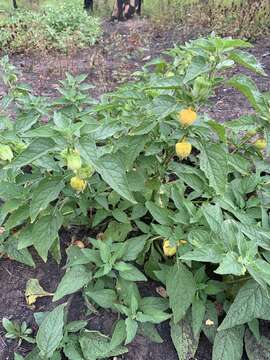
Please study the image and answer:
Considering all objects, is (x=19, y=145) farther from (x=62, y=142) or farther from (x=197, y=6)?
(x=197, y=6)

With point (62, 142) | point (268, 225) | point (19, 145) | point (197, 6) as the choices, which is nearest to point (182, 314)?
point (268, 225)

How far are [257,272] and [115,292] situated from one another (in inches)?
26.3

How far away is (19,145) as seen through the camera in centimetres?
183

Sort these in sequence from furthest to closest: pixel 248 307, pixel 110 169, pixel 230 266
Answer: pixel 248 307 < pixel 110 169 < pixel 230 266

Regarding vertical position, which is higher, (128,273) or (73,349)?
(128,273)

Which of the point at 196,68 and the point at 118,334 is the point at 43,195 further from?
the point at 196,68

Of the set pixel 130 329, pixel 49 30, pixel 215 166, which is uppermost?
pixel 215 166

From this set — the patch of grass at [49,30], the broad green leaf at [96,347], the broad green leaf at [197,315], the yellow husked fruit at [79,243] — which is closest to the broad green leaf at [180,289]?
the broad green leaf at [197,315]

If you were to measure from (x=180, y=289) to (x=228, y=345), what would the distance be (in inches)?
12.3

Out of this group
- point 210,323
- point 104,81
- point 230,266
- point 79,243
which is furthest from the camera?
point 104,81

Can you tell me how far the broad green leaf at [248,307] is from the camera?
1589 millimetres

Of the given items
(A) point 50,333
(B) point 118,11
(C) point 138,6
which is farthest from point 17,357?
(C) point 138,6

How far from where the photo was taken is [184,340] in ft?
5.85

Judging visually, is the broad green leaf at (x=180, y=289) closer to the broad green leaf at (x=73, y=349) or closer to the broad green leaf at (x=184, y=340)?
the broad green leaf at (x=184, y=340)
